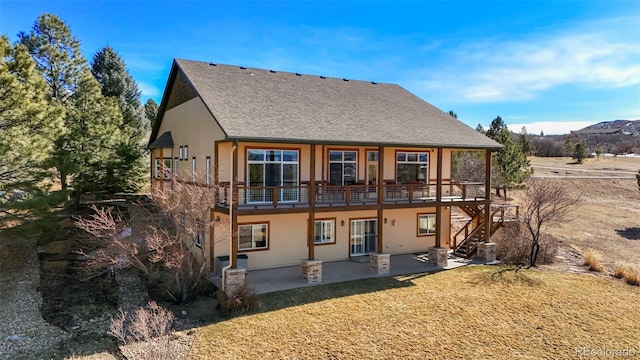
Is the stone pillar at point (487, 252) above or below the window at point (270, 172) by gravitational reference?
below

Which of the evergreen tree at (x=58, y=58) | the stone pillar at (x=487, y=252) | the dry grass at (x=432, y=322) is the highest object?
the evergreen tree at (x=58, y=58)

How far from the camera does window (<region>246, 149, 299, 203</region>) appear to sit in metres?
15.7

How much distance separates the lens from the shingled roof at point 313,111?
14.6 metres

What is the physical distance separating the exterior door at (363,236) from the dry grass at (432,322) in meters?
3.48

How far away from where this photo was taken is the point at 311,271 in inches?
576

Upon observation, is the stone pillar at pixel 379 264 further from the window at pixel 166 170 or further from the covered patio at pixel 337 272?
the window at pixel 166 170

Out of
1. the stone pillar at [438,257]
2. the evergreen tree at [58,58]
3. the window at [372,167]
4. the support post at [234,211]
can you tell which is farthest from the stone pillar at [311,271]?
the evergreen tree at [58,58]

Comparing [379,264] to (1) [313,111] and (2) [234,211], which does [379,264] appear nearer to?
(2) [234,211]

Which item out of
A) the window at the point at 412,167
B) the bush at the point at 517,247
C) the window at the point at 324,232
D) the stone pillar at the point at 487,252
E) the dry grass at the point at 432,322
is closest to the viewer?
the dry grass at the point at 432,322

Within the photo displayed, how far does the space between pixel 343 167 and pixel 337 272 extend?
5.10m

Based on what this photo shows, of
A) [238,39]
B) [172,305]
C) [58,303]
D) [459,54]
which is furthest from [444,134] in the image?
[58,303]

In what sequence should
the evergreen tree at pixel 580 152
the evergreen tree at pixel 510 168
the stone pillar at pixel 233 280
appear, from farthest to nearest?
the evergreen tree at pixel 580 152 < the evergreen tree at pixel 510 168 < the stone pillar at pixel 233 280

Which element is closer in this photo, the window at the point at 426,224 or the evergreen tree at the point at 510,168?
the window at the point at 426,224

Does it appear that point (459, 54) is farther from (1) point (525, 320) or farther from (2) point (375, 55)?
(1) point (525, 320)
